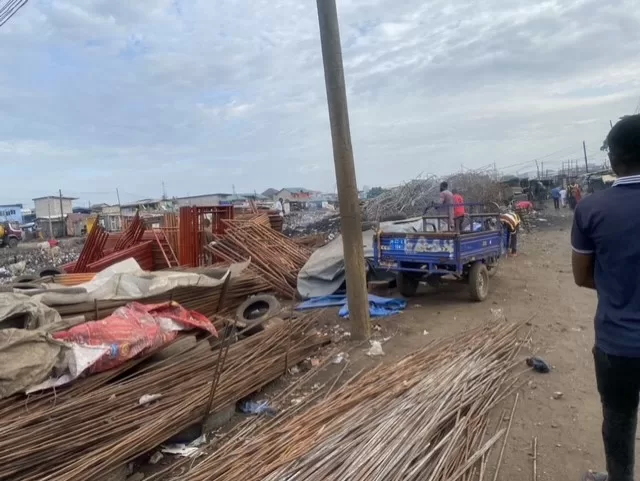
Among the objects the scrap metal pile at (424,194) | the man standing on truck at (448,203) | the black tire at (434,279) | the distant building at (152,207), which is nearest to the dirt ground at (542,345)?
the black tire at (434,279)

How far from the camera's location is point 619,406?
7.73 ft

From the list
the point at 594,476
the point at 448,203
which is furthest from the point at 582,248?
the point at 448,203

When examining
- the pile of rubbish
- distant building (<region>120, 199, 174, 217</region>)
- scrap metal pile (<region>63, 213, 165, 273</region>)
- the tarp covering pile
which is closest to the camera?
the tarp covering pile

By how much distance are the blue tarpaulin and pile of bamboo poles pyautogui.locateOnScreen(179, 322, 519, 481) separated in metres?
3.22

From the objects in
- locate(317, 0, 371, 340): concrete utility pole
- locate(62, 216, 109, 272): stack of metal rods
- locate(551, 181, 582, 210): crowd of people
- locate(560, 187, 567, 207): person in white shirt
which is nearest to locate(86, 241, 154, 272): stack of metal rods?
locate(62, 216, 109, 272): stack of metal rods

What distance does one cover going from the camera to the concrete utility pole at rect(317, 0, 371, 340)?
5.53 meters

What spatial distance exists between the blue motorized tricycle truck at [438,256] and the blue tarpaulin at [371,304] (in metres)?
0.58

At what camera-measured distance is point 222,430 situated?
13.2 feet

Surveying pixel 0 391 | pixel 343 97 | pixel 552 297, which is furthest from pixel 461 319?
Result: pixel 0 391

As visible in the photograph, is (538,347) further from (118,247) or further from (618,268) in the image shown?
(118,247)

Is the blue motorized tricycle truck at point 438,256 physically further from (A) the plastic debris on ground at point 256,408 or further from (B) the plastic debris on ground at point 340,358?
(A) the plastic debris on ground at point 256,408

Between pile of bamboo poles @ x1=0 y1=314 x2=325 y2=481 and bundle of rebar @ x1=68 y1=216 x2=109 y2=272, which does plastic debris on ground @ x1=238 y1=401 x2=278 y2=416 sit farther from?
bundle of rebar @ x1=68 y1=216 x2=109 y2=272

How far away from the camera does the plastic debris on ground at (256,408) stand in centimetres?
421

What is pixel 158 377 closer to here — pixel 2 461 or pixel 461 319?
pixel 2 461
